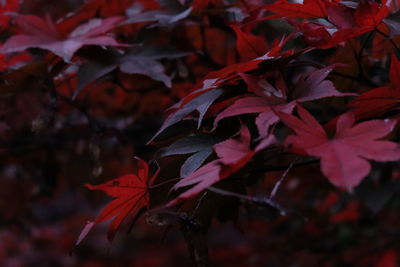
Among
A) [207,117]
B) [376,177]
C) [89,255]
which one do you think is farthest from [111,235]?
[89,255]

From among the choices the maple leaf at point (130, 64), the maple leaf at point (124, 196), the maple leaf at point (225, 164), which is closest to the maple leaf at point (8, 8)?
the maple leaf at point (130, 64)

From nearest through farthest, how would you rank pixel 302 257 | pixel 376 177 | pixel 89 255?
pixel 376 177, pixel 302 257, pixel 89 255

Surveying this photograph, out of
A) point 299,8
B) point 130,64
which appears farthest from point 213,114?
point 130,64

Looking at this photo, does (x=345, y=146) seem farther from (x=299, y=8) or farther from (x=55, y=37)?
(x=55, y=37)

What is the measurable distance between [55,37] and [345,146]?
2.26 feet

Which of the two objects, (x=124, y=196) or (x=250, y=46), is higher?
(x=250, y=46)

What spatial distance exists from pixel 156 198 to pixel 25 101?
0.72 meters

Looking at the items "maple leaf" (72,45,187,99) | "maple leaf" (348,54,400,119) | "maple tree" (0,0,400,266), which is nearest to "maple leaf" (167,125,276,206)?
"maple tree" (0,0,400,266)

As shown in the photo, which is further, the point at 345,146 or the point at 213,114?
the point at 213,114

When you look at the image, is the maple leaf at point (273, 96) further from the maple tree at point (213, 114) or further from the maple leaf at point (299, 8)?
the maple leaf at point (299, 8)

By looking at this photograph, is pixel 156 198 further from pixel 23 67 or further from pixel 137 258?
pixel 137 258

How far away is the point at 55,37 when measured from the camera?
3.37 ft

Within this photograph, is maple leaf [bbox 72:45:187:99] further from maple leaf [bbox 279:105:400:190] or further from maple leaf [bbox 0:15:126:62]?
maple leaf [bbox 279:105:400:190]

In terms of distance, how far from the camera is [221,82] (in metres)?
0.73
